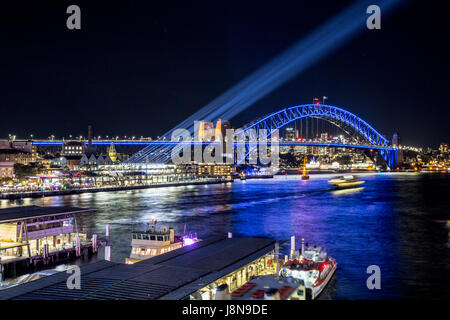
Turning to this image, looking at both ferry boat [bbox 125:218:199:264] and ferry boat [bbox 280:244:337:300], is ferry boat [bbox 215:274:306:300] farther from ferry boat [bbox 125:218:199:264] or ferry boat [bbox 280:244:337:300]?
ferry boat [bbox 125:218:199:264]

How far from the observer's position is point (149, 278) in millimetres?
8438

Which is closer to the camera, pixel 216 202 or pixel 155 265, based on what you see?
pixel 155 265

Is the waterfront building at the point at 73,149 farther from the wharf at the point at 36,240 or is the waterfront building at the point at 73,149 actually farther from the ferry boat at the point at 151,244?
the ferry boat at the point at 151,244

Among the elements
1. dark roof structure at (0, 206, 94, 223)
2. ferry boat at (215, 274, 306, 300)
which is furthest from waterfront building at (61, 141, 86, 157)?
ferry boat at (215, 274, 306, 300)

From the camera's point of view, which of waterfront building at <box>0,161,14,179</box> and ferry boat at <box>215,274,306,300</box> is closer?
ferry boat at <box>215,274,306,300</box>

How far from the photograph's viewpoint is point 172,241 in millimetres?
14438

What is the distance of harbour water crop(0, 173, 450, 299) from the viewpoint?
13.7 m

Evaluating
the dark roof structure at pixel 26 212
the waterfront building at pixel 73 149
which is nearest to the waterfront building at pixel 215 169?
the waterfront building at pixel 73 149

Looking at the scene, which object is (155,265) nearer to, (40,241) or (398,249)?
(40,241)

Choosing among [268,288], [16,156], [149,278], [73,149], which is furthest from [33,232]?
[73,149]

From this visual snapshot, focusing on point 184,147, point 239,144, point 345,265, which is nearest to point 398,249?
point 345,265

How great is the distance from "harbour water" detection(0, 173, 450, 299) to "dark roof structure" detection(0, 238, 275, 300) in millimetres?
3943

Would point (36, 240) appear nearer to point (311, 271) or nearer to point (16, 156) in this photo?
point (311, 271)
